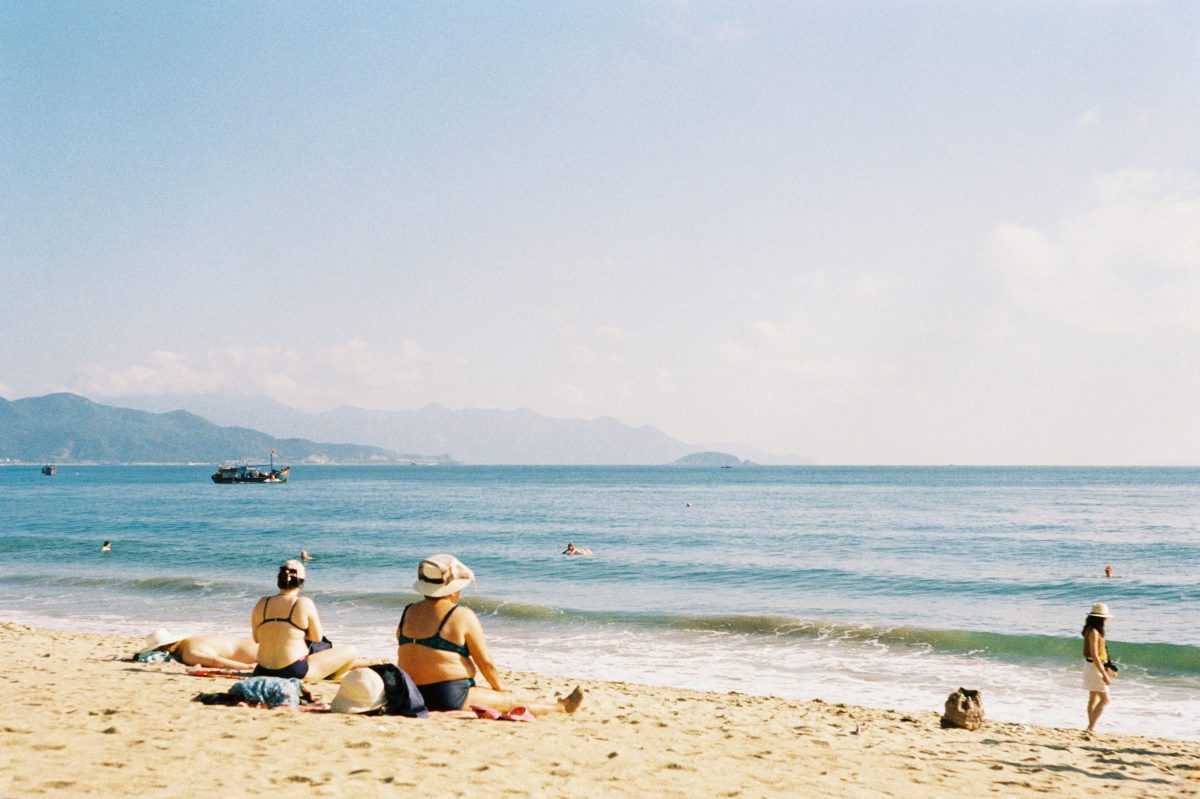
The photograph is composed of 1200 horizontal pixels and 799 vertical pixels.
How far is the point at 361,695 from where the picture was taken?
8.39 meters

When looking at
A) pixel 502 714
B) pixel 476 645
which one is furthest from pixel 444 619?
pixel 502 714

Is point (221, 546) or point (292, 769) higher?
point (292, 769)

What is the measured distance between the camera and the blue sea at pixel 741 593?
14.9 m

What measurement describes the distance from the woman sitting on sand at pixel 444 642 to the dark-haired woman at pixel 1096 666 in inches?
298

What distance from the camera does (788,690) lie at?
538 inches

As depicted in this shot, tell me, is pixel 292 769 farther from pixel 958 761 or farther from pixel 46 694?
pixel 958 761

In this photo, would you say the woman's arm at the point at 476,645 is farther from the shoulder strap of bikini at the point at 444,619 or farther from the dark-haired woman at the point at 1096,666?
the dark-haired woman at the point at 1096,666

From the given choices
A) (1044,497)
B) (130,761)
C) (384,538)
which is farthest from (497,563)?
(1044,497)

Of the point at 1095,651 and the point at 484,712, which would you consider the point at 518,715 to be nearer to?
the point at 484,712

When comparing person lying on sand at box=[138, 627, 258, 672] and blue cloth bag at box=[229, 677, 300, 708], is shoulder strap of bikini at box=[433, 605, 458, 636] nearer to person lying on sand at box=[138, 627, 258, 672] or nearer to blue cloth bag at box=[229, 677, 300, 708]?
blue cloth bag at box=[229, 677, 300, 708]

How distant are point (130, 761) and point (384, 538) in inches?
1461

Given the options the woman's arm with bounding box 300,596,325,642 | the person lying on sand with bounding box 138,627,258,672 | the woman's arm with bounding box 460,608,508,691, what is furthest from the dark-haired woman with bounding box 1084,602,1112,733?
the person lying on sand with bounding box 138,627,258,672

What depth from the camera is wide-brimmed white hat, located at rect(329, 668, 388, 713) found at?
8.38 m

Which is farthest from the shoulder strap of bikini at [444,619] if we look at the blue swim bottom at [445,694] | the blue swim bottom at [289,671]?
the blue swim bottom at [289,671]
